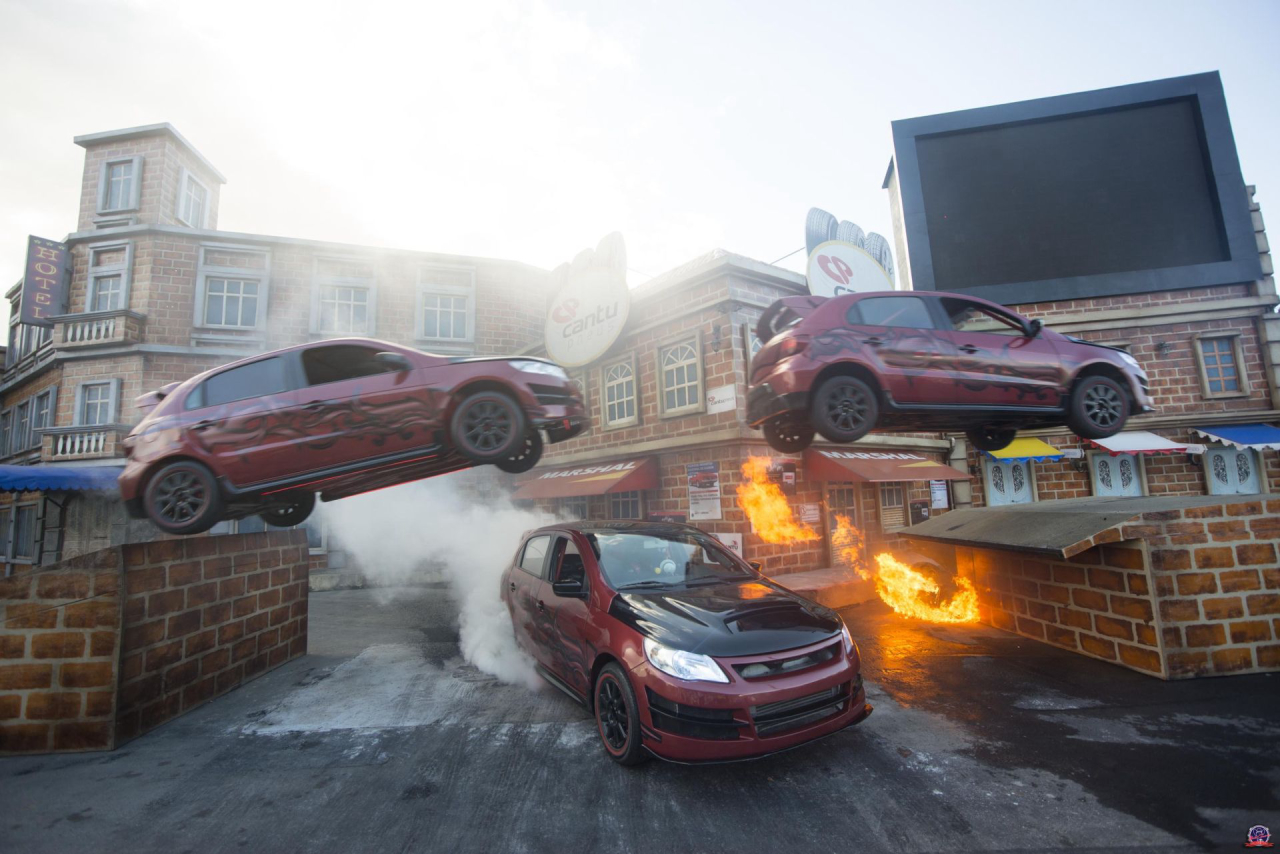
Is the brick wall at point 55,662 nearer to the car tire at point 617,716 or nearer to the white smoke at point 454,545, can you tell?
the white smoke at point 454,545

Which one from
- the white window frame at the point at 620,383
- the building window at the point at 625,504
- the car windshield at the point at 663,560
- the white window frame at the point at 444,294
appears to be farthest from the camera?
the white window frame at the point at 444,294

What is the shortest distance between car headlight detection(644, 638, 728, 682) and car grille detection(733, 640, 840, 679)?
141 millimetres

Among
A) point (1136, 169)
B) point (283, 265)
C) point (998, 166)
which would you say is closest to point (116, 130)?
point (283, 265)

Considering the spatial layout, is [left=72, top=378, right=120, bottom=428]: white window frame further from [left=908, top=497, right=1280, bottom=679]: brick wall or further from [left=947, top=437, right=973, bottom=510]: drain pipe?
[left=947, top=437, right=973, bottom=510]: drain pipe

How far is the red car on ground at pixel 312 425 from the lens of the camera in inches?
135

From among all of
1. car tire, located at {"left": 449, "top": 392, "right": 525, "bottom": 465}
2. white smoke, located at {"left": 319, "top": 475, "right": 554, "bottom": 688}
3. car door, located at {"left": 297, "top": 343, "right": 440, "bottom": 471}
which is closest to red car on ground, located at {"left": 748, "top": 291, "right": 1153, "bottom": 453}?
car tire, located at {"left": 449, "top": 392, "right": 525, "bottom": 465}

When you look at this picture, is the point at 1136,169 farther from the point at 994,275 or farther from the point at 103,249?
the point at 103,249

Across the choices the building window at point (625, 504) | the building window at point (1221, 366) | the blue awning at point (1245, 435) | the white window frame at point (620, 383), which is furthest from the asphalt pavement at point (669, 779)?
the building window at point (1221, 366)

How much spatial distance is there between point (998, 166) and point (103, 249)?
78.0 feet

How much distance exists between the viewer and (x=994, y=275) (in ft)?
43.7

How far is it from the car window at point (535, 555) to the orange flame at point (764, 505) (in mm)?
4649

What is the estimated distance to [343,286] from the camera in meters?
15.3

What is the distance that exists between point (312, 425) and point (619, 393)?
8.98 meters

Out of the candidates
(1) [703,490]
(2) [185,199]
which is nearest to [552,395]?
(1) [703,490]
